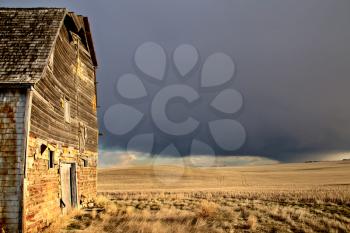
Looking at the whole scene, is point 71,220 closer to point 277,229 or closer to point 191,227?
point 191,227

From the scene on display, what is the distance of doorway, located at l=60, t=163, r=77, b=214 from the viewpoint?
47.1ft

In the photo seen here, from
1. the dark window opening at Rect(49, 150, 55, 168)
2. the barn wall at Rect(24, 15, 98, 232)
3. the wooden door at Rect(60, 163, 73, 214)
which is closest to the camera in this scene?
the barn wall at Rect(24, 15, 98, 232)

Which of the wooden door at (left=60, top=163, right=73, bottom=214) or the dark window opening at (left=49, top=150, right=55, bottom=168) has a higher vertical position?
the dark window opening at (left=49, top=150, right=55, bottom=168)

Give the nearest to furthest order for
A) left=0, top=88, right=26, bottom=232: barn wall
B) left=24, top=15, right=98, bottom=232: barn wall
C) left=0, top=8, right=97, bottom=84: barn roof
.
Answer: left=0, top=88, right=26, bottom=232: barn wall, left=24, top=15, right=98, bottom=232: barn wall, left=0, top=8, right=97, bottom=84: barn roof

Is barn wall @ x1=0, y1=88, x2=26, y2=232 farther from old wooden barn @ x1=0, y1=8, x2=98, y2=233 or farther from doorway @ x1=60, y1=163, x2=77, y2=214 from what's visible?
doorway @ x1=60, y1=163, x2=77, y2=214

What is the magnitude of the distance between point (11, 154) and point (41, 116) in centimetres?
156

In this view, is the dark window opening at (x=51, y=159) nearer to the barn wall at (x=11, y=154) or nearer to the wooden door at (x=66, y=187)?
the wooden door at (x=66, y=187)

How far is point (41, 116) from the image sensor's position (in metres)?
11.6

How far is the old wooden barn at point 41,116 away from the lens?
10500 mm

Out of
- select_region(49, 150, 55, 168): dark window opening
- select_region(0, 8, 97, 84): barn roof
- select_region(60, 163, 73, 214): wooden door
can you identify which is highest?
select_region(0, 8, 97, 84): barn roof

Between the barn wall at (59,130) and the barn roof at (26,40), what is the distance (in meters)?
0.46

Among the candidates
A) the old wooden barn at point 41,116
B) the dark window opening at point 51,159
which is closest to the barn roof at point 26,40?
the old wooden barn at point 41,116

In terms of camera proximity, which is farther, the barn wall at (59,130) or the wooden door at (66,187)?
the wooden door at (66,187)

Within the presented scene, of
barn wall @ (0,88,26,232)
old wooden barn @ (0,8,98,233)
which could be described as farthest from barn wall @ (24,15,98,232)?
barn wall @ (0,88,26,232)
